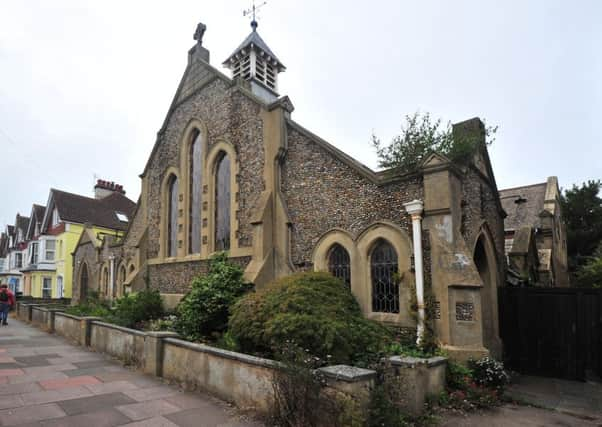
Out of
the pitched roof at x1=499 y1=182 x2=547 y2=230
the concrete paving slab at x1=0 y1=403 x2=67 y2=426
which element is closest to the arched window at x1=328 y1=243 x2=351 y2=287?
the concrete paving slab at x1=0 y1=403 x2=67 y2=426

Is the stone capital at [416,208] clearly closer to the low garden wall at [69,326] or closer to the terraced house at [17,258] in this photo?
the low garden wall at [69,326]

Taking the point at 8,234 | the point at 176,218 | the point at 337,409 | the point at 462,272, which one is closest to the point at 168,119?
the point at 176,218

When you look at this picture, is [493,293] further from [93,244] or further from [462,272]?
[93,244]

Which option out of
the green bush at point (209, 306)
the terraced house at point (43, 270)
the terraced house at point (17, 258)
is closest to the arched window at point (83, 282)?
the terraced house at point (43, 270)

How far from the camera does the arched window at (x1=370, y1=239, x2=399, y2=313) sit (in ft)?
29.2

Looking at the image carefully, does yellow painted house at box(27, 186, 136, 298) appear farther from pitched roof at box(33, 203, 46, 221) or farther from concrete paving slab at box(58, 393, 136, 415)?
concrete paving slab at box(58, 393, 136, 415)

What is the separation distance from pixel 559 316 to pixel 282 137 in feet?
27.8

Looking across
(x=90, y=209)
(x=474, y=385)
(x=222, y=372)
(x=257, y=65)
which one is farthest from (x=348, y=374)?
(x=90, y=209)

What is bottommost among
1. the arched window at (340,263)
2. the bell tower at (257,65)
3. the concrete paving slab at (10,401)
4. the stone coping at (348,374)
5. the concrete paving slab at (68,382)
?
the concrete paving slab at (68,382)

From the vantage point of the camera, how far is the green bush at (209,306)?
31.2 feet

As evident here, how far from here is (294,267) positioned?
1080 cm

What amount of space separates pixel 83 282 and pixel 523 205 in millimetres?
30090

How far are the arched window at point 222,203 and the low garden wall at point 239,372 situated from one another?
507cm

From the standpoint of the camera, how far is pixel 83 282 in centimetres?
2673
